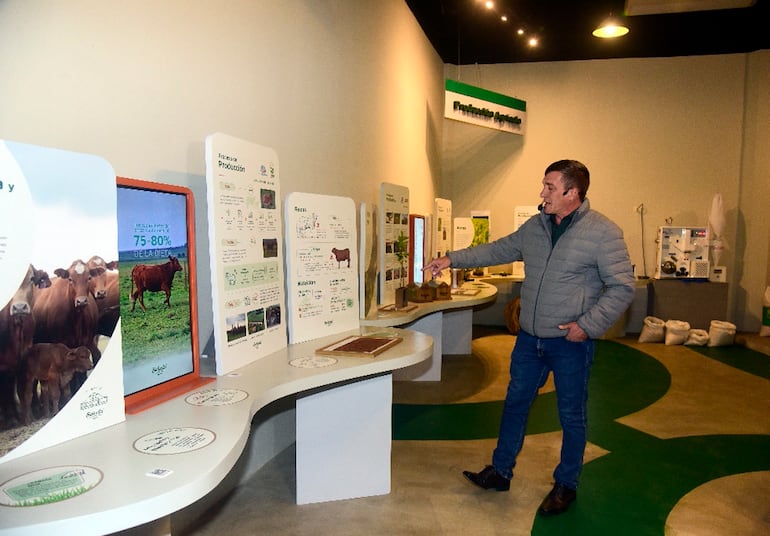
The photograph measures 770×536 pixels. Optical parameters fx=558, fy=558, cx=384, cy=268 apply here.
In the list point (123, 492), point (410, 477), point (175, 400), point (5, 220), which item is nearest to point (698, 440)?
point (410, 477)

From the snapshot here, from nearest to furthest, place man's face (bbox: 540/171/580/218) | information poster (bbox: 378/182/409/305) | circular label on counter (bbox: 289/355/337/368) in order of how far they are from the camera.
Result: circular label on counter (bbox: 289/355/337/368)
man's face (bbox: 540/171/580/218)
information poster (bbox: 378/182/409/305)

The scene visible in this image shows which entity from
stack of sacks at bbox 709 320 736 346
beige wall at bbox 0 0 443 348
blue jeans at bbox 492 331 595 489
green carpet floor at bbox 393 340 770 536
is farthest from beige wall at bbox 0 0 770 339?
green carpet floor at bbox 393 340 770 536

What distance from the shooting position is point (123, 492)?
1108 millimetres

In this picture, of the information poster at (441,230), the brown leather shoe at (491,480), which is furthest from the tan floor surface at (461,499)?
the information poster at (441,230)

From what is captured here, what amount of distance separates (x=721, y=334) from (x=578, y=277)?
4.93 meters

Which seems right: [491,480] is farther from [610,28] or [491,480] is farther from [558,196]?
[610,28]

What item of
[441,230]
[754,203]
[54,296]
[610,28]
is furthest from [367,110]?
[754,203]

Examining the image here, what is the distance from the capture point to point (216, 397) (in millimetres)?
1718

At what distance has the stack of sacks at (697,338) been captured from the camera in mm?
6480

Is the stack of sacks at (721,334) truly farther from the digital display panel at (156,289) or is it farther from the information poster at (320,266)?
the digital display panel at (156,289)

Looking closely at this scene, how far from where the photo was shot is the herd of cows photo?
4.00ft

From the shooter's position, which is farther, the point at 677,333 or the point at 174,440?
the point at 677,333

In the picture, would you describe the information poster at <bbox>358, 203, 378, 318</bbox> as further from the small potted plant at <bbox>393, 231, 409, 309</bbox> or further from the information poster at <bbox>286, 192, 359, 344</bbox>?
the information poster at <bbox>286, 192, 359, 344</bbox>

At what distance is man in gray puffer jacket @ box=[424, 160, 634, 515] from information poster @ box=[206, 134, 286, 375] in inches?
48.2
